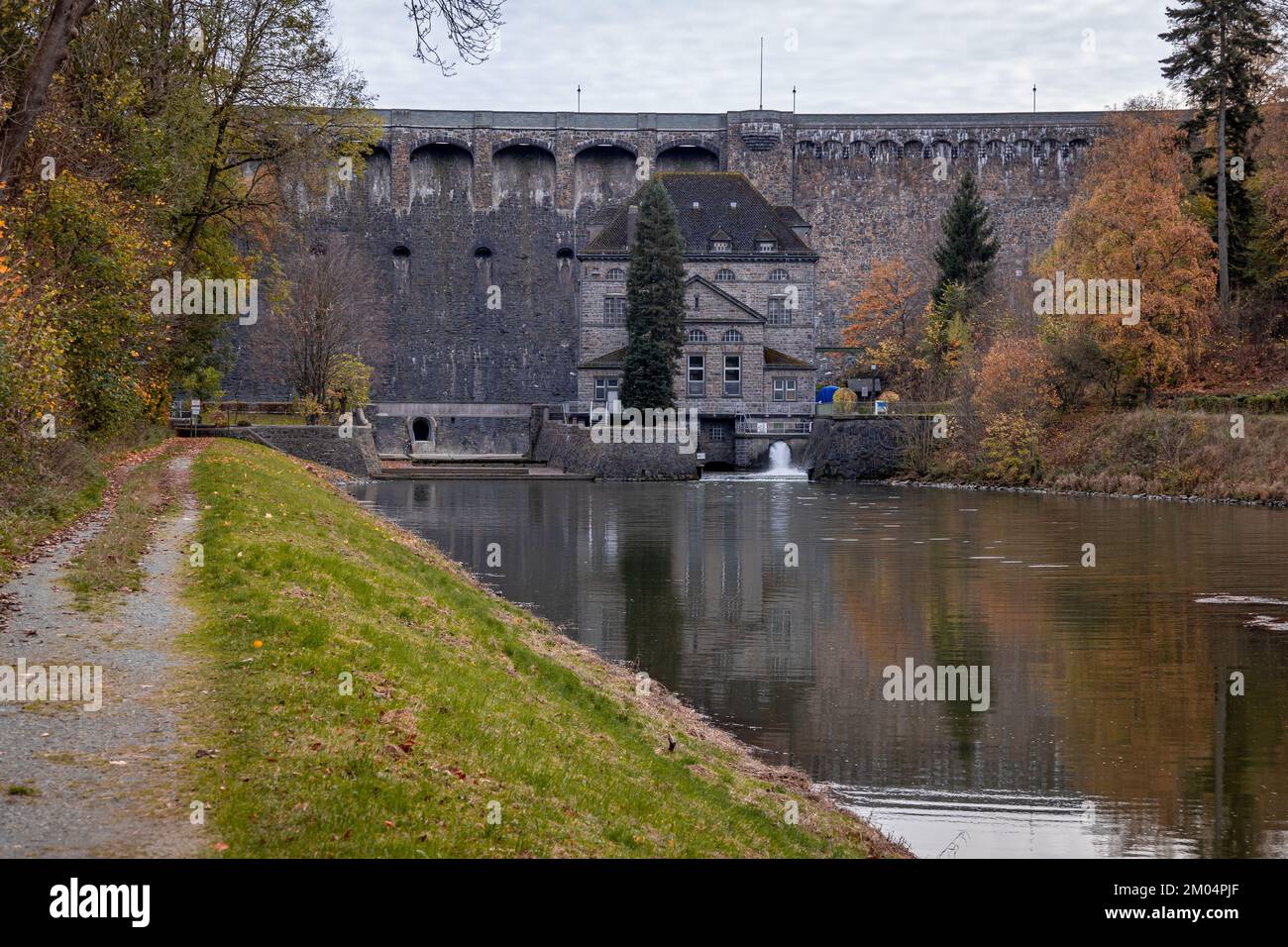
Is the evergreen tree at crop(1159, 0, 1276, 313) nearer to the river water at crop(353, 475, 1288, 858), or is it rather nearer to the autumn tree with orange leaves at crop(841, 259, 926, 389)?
the autumn tree with orange leaves at crop(841, 259, 926, 389)

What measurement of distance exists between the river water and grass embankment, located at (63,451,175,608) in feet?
21.6

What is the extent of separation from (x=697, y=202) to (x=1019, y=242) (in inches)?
1005

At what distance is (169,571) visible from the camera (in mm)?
15078

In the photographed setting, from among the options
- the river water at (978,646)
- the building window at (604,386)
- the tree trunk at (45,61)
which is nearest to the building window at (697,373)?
the building window at (604,386)

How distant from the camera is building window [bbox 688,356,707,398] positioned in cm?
7100

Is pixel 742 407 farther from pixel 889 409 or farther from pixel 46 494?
pixel 46 494

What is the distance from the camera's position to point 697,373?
71.2m

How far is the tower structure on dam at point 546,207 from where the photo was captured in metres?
88.9

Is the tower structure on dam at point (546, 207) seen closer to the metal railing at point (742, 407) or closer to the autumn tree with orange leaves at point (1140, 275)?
the metal railing at point (742, 407)

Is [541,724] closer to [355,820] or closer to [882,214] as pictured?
[355,820]

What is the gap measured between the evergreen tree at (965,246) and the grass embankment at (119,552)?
5400cm

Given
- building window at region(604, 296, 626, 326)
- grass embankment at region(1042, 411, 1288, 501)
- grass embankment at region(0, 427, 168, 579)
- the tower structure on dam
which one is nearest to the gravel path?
grass embankment at region(0, 427, 168, 579)

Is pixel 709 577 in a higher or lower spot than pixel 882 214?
lower

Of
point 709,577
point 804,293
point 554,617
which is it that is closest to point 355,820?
point 554,617
